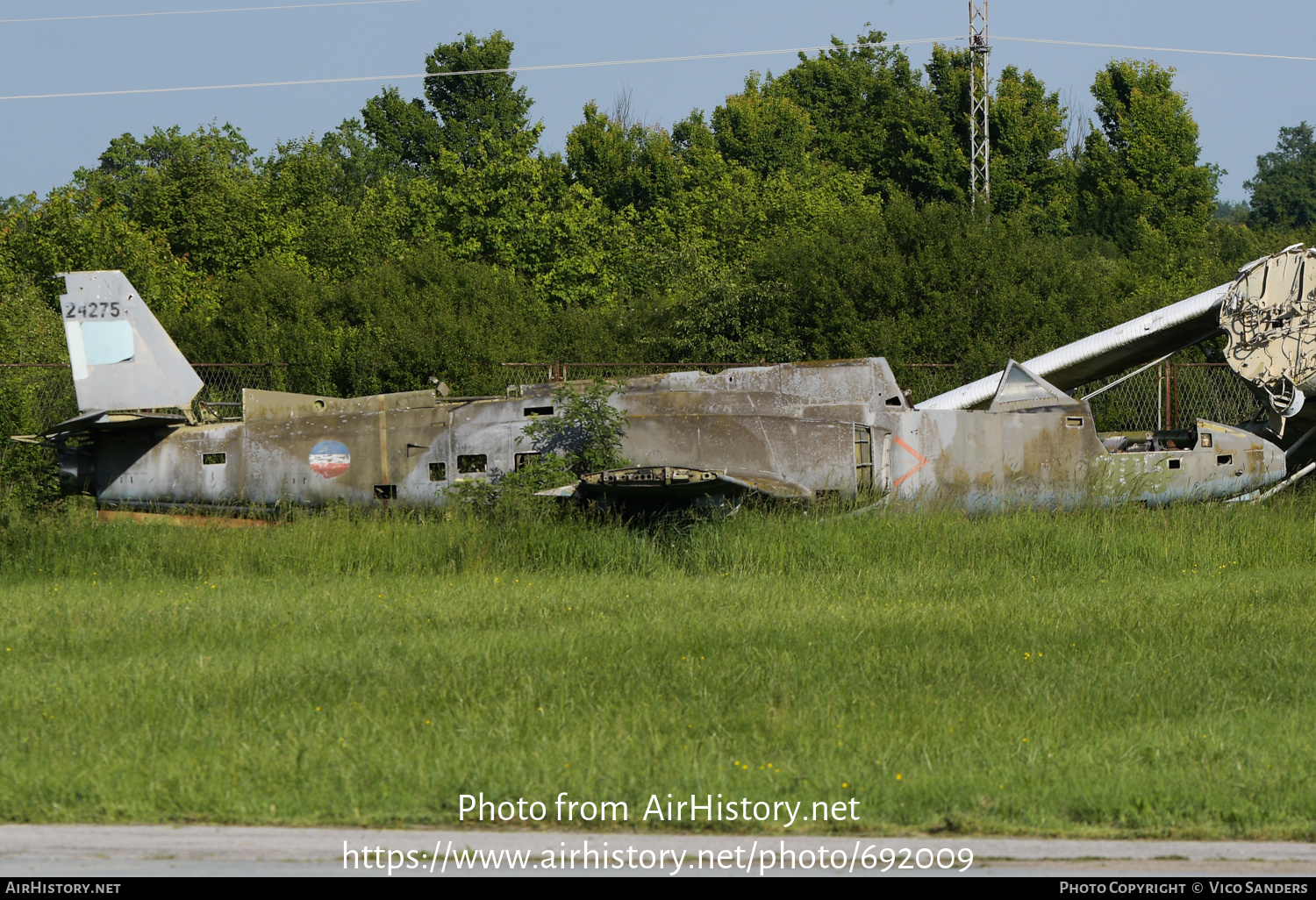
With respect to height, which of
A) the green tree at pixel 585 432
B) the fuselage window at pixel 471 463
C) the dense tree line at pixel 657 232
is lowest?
the fuselage window at pixel 471 463

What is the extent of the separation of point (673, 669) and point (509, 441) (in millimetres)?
7299

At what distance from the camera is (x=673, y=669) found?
25.8 ft

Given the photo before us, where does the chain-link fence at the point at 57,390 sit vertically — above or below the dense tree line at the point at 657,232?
below

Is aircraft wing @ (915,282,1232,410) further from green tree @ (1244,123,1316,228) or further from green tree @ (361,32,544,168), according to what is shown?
green tree @ (1244,123,1316,228)

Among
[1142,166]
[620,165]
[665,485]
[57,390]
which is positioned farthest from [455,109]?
[665,485]

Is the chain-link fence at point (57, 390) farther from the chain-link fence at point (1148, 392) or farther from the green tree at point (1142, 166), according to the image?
the green tree at point (1142, 166)

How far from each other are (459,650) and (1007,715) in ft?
12.4

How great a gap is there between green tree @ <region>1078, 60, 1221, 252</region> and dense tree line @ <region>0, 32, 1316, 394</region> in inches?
5.2

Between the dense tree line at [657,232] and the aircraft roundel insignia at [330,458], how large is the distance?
8.43m

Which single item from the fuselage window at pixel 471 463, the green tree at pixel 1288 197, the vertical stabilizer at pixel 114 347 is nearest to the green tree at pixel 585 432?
the fuselage window at pixel 471 463

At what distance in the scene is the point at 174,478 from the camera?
15.2 m

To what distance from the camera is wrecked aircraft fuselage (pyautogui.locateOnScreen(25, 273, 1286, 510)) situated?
14.7m

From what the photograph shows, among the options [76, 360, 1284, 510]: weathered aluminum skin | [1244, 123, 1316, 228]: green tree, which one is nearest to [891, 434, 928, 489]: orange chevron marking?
[76, 360, 1284, 510]: weathered aluminum skin

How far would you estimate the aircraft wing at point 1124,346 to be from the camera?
54.3 ft
